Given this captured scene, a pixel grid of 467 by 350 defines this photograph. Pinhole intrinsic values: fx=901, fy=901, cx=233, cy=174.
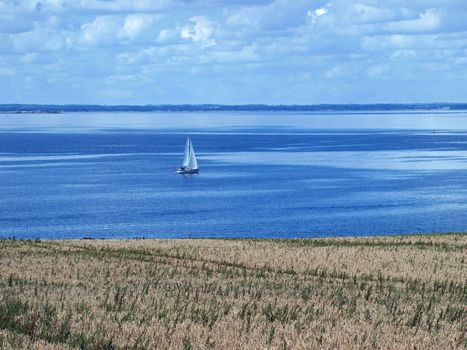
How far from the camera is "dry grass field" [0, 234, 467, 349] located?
56.2ft

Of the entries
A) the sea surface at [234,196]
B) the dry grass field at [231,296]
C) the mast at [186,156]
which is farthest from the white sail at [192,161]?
the dry grass field at [231,296]

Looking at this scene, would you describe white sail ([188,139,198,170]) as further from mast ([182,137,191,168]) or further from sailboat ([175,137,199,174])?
mast ([182,137,191,168])

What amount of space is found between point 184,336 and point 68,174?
126 meters

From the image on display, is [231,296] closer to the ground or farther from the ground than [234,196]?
farther from the ground

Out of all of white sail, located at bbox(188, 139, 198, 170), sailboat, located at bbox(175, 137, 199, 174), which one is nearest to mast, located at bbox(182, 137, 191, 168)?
sailboat, located at bbox(175, 137, 199, 174)

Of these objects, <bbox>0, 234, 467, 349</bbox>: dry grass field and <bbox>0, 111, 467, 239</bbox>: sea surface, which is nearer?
<bbox>0, 234, 467, 349</bbox>: dry grass field

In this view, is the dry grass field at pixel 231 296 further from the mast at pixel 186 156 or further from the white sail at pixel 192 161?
the mast at pixel 186 156

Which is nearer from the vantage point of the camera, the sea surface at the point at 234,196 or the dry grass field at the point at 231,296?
the dry grass field at the point at 231,296

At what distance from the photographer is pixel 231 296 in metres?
24.5

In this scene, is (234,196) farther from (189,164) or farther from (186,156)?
(186,156)

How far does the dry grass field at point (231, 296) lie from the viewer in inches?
674

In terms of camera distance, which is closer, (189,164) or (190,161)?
(190,161)

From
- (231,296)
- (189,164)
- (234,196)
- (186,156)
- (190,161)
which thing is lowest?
(234,196)

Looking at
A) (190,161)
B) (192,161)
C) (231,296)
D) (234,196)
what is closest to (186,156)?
(190,161)
